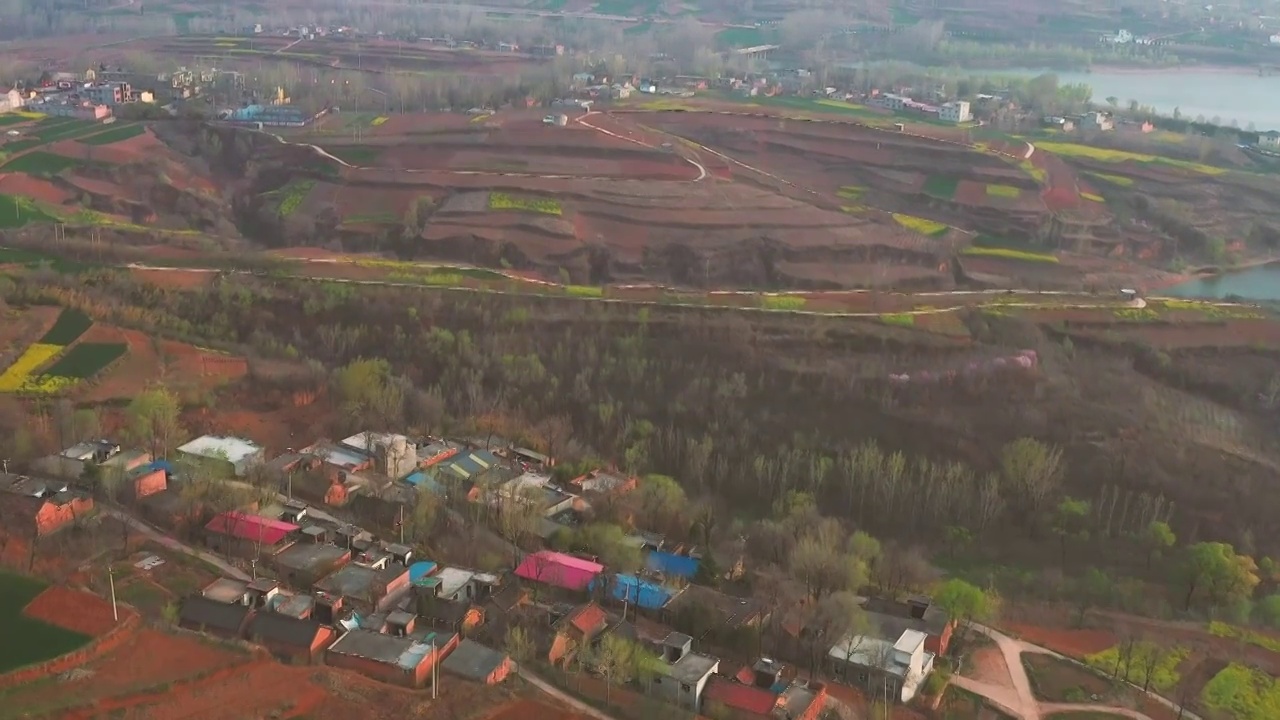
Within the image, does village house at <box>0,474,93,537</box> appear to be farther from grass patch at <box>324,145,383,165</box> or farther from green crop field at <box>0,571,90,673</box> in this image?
grass patch at <box>324,145,383,165</box>

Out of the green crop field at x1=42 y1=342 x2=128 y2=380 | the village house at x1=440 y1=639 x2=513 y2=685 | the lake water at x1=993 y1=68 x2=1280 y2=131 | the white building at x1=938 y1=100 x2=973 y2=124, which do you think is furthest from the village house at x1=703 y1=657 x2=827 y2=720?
the lake water at x1=993 y1=68 x2=1280 y2=131

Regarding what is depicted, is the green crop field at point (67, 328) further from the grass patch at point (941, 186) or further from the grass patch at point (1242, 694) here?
the grass patch at point (941, 186)

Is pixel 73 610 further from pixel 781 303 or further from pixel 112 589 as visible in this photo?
pixel 781 303

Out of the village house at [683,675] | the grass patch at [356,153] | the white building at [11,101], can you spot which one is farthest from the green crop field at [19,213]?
the village house at [683,675]

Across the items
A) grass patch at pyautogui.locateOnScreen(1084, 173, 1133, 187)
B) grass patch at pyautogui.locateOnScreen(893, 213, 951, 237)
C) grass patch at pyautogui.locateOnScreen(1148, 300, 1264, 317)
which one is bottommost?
grass patch at pyautogui.locateOnScreen(1148, 300, 1264, 317)

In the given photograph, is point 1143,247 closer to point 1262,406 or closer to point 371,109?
point 1262,406

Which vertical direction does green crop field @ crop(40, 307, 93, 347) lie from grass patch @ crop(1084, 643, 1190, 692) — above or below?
above

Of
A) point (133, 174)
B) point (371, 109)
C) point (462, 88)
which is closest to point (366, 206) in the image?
point (133, 174)

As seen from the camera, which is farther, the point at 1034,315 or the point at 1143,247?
the point at 1143,247

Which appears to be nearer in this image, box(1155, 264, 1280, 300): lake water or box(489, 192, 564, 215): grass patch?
box(489, 192, 564, 215): grass patch
